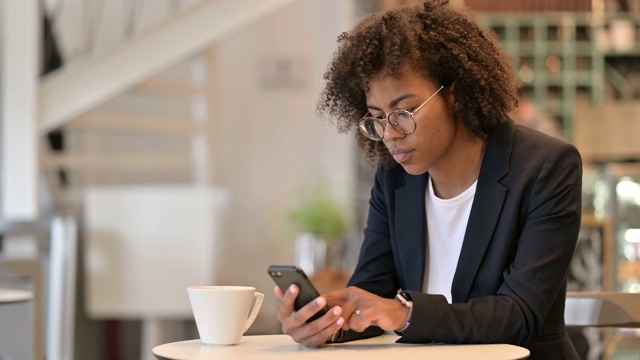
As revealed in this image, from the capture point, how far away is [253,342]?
1779 millimetres

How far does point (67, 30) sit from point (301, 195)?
2010 millimetres

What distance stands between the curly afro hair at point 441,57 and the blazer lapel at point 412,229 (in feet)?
0.61

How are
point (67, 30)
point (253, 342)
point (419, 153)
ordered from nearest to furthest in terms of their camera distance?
1. point (253, 342)
2. point (419, 153)
3. point (67, 30)

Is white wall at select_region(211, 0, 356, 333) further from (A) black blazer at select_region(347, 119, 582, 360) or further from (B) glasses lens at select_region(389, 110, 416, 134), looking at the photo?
(B) glasses lens at select_region(389, 110, 416, 134)

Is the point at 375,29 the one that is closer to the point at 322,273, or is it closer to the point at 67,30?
the point at 322,273

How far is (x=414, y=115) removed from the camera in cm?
194

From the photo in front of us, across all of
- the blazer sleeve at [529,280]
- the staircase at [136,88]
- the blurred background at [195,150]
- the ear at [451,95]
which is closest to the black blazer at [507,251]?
the blazer sleeve at [529,280]

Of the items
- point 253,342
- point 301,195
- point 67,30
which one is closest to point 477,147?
point 253,342

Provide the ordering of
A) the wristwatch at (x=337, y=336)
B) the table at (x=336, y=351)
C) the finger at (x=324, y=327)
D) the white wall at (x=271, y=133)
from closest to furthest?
the table at (x=336, y=351), the finger at (x=324, y=327), the wristwatch at (x=337, y=336), the white wall at (x=271, y=133)

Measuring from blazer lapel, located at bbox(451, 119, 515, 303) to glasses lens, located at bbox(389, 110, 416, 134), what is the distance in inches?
7.5

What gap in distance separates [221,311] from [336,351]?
202mm

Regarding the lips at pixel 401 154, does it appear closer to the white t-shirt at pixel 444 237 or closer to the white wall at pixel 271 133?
the white t-shirt at pixel 444 237

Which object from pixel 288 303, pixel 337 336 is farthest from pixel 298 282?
pixel 337 336

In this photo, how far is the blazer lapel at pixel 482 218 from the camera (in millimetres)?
1980
